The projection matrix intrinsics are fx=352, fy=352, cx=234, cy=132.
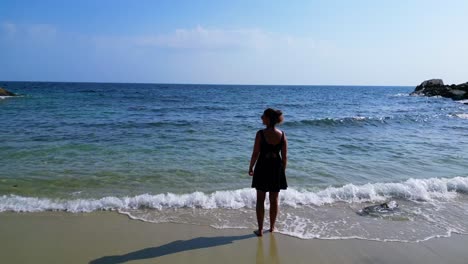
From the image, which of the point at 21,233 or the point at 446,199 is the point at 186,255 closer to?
the point at 21,233

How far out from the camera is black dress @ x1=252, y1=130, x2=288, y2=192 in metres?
4.94

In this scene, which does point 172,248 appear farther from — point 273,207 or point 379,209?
point 379,209

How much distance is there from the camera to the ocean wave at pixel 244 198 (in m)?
6.15

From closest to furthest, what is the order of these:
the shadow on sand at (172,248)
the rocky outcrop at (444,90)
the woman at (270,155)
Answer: the shadow on sand at (172,248) < the woman at (270,155) < the rocky outcrop at (444,90)

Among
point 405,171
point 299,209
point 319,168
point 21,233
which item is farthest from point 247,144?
point 21,233

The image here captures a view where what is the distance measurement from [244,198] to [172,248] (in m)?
2.29

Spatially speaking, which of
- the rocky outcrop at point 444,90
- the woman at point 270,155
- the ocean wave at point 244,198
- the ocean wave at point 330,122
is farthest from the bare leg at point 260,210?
the rocky outcrop at point 444,90

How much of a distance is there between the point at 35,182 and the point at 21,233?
9.74 feet

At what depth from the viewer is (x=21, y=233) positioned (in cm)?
497

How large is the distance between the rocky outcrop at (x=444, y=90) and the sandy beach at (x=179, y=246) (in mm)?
48786

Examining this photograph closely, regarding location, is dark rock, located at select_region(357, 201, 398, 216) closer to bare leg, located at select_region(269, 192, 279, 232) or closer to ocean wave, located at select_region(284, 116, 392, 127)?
bare leg, located at select_region(269, 192, 279, 232)

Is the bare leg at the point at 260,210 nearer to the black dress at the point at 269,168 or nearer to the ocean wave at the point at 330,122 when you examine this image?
the black dress at the point at 269,168

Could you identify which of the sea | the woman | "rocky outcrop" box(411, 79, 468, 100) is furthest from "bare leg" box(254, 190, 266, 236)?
"rocky outcrop" box(411, 79, 468, 100)

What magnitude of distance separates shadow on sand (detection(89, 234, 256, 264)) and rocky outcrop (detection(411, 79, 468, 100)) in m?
50.0
